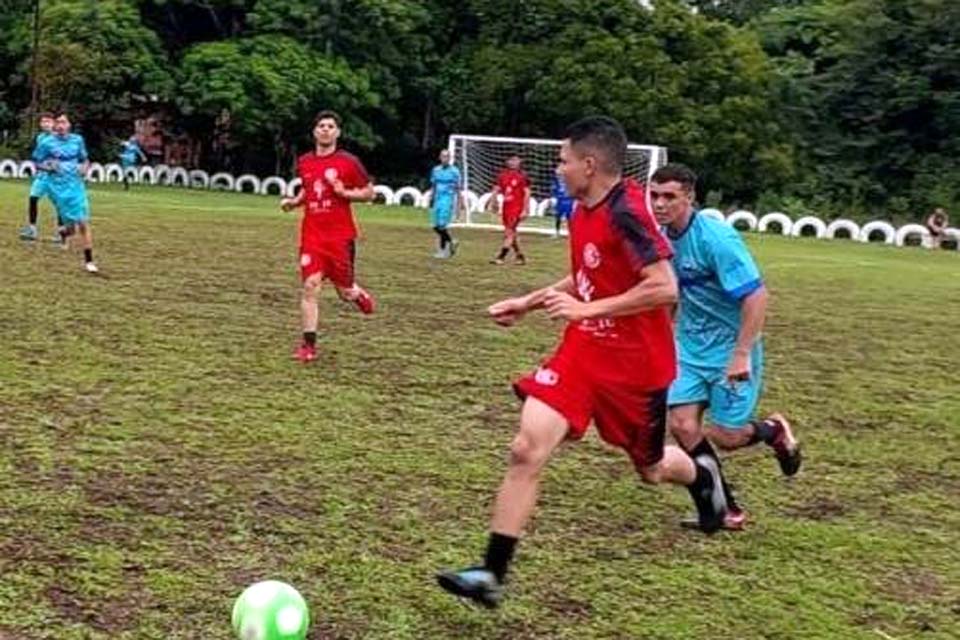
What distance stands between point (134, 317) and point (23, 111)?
4249cm

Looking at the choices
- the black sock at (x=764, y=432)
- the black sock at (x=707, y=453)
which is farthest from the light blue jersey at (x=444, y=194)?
the black sock at (x=707, y=453)

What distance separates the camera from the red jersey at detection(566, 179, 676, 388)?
5223 mm

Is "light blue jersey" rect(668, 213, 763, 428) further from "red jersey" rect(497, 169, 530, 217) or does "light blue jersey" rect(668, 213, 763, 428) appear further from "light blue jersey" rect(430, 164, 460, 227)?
"red jersey" rect(497, 169, 530, 217)

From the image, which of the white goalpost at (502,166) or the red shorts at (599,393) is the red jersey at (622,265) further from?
the white goalpost at (502,166)

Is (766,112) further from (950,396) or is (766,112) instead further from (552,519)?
(552,519)

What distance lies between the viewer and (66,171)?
16953mm

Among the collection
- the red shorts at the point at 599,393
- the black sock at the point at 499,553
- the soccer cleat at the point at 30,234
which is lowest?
the black sock at the point at 499,553

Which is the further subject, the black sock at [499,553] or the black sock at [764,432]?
the black sock at [764,432]

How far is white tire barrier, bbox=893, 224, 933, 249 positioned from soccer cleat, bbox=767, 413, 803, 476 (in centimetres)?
3608

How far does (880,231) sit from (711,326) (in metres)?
37.9

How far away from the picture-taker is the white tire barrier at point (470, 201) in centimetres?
3662

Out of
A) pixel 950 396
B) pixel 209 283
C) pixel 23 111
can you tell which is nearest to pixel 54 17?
pixel 23 111

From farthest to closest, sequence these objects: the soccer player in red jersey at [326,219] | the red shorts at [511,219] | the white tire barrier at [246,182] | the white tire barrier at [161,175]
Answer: the white tire barrier at [161,175] → the white tire barrier at [246,182] → the red shorts at [511,219] → the soccer player in red jersey at [326,219]

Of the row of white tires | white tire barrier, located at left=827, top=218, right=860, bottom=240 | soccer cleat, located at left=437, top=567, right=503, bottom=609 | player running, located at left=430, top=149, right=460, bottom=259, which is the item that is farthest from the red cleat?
white tire barrier, located at left=827, top=218, right=860, bottom=240
